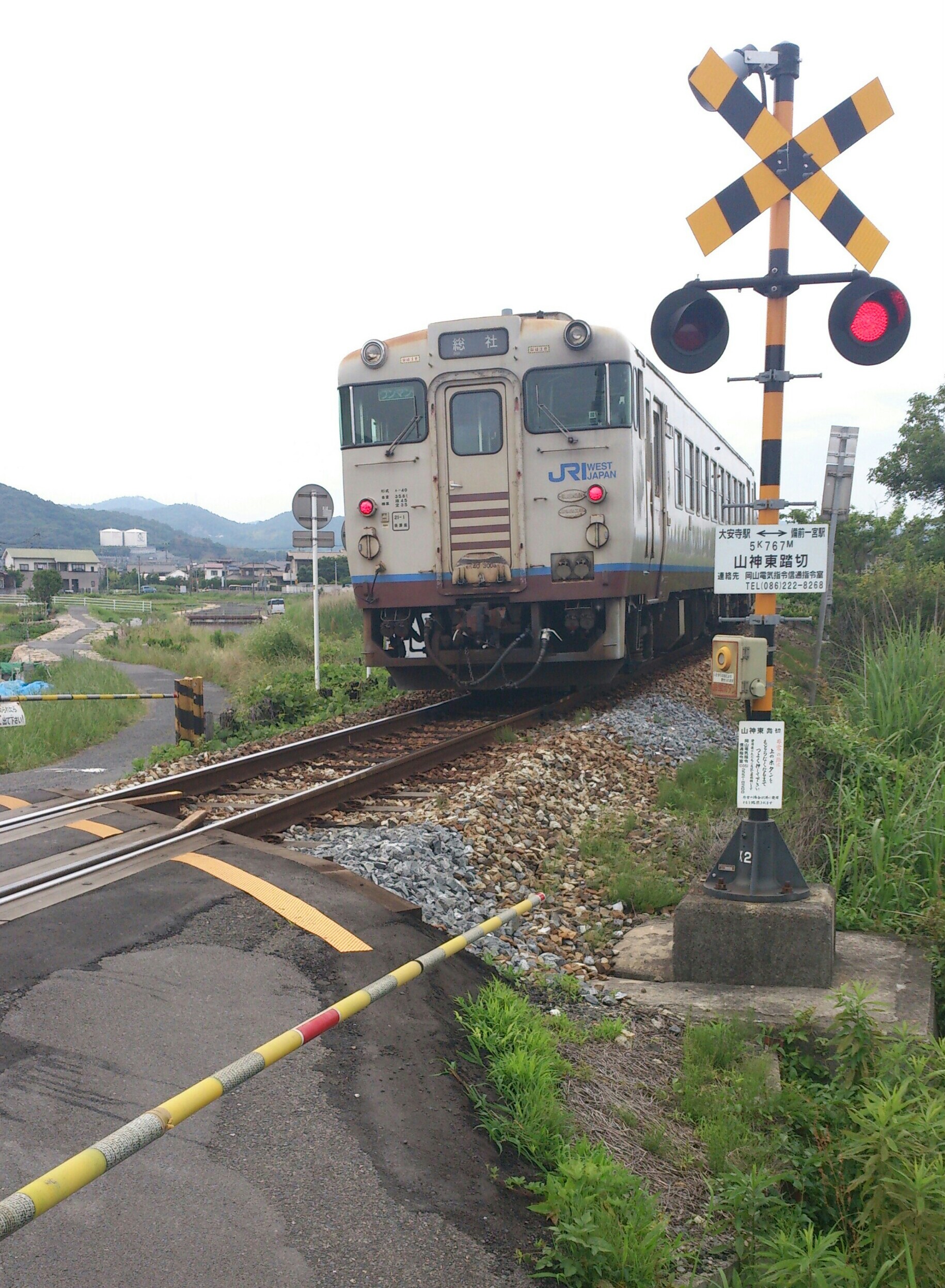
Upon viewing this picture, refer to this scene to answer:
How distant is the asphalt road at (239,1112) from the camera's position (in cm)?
262

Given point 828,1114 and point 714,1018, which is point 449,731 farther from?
point 828,1114

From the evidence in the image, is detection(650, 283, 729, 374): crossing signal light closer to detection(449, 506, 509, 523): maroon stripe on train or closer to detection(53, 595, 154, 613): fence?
detection(449, 506, 509, 523): maroon stripe on train

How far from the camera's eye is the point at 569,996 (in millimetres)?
4633

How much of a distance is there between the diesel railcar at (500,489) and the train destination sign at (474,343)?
11mm

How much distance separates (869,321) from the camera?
494 cm

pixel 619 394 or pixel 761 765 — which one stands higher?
pixel 619 394

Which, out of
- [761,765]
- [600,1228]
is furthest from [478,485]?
[600,1228]

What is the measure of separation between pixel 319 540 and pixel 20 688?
5845 mm

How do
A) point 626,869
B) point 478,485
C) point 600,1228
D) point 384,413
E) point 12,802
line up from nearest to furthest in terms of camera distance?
point 600,1228 < point 626,869 < point 12,802 < point 478,485 < point 384,413

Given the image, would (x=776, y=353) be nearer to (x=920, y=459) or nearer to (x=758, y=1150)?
(x=758, y=1150)

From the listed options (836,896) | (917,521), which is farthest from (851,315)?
(917,521)

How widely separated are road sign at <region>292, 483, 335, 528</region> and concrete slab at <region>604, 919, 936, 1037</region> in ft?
32.6

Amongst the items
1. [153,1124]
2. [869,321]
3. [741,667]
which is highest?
[869,321]

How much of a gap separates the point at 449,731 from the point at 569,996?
5.65 m
